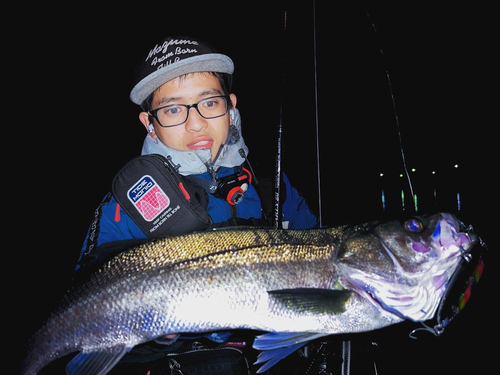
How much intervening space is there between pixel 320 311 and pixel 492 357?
4572 millimetres

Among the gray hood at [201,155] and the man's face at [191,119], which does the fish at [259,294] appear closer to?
the gray hood at [201,155]

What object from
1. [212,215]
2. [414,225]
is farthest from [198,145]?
[414,225]

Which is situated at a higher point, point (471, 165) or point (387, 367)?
point (471, 165)

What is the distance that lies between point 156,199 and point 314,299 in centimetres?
113

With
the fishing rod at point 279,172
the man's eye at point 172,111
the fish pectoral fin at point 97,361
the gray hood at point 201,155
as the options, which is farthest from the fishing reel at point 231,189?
the fish pectoral fin at point 97,361

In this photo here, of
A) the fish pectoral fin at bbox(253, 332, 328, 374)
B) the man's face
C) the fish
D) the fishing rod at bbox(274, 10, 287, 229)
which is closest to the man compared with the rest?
the man's face

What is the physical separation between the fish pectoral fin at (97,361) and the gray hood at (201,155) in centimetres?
118

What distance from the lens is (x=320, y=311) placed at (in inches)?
51.6

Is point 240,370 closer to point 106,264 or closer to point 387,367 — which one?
point 106,264

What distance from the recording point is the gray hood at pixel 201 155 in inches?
81.2

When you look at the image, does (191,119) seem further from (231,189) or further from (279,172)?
(279,172)

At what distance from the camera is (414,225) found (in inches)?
54.4

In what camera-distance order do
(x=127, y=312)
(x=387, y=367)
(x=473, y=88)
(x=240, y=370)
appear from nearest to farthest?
(x=127, y=312) → (x=240, y=370) → (x=387, y=367) → (x=473, y=88)

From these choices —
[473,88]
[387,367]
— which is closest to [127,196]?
[387,367]
